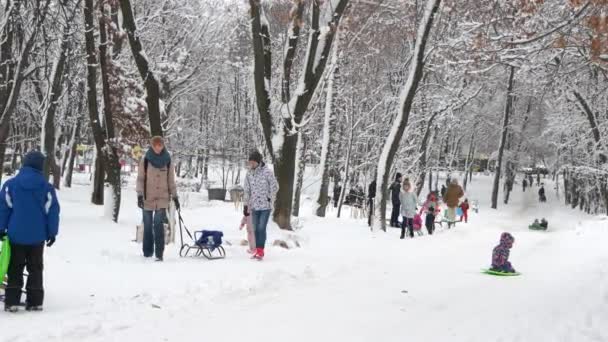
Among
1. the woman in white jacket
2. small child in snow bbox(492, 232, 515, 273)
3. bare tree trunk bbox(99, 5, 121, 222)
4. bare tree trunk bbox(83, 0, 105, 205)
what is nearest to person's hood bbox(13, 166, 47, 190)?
small child in snow bbox(492, 232, 515, 273)

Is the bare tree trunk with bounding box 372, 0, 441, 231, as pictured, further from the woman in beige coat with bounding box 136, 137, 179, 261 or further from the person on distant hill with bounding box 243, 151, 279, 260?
the woman in beige coat with bounding box 136, 137, 179, 261

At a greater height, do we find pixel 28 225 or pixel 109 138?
pixel 109 138

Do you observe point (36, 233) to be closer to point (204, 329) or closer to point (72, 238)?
point (204, 329)

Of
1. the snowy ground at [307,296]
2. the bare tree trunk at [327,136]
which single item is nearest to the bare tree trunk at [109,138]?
the snowy ground at [307,296]

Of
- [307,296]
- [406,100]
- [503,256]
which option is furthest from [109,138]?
[503,256]

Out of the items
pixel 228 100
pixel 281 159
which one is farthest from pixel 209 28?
pixel 228 100

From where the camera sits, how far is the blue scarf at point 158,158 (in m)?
9.81

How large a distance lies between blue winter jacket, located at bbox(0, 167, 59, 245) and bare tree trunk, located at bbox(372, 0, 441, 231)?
12579 millimetres

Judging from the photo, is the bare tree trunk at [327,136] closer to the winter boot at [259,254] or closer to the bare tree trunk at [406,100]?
the bare tree trunk at [406,100]

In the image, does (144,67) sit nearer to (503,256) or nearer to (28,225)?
(28,225)

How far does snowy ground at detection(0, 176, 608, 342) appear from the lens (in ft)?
19.5

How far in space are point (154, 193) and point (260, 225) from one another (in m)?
1.96

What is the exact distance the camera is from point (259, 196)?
425 inches

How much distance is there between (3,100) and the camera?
1633 cm
